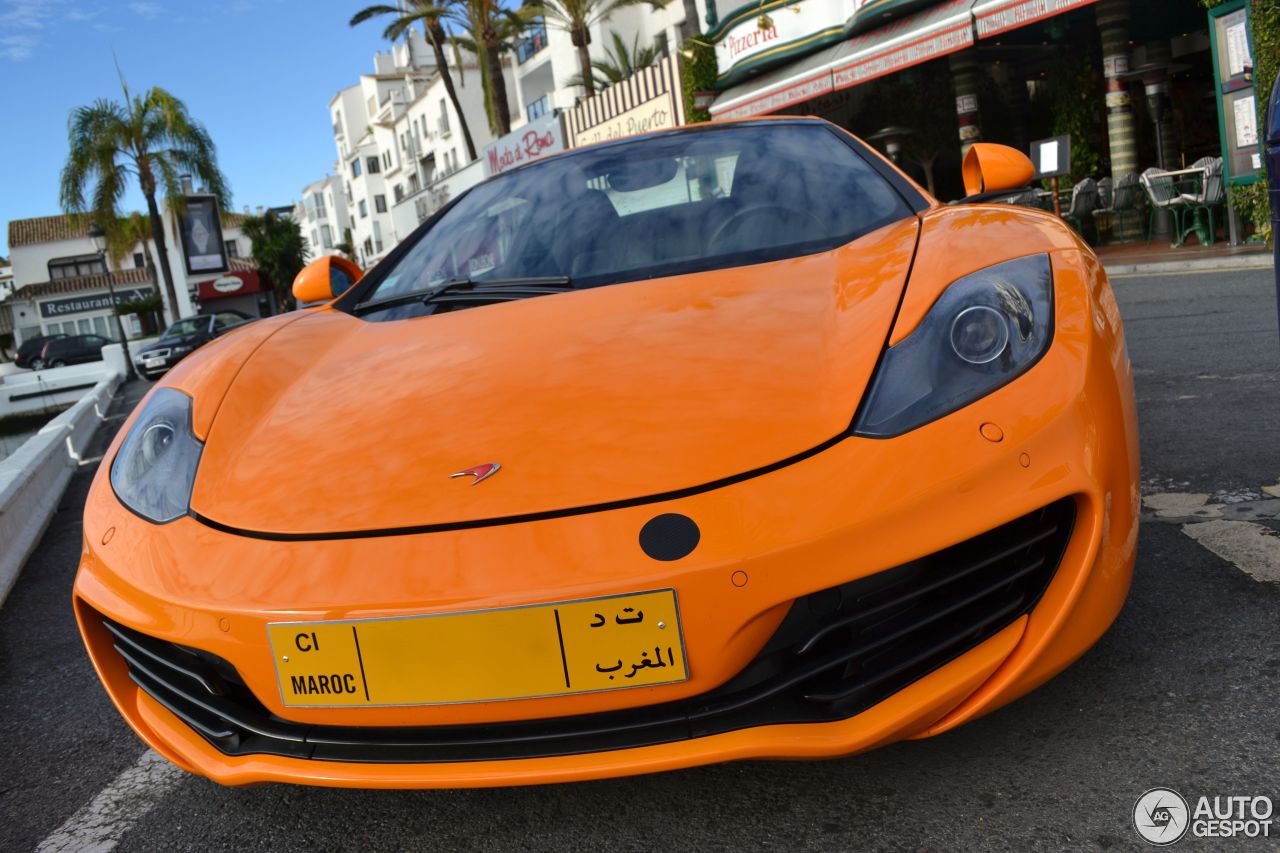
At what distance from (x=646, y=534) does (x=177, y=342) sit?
23.1 m

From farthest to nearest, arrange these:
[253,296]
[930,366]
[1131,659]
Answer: [253,296] → [1131,659] → [930,366]

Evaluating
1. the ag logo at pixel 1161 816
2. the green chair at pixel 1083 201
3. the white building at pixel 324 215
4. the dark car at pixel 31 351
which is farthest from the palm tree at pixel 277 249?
the ag logo at pixel 1161 816

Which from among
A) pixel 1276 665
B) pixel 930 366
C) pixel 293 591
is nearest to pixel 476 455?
pixel 293 591

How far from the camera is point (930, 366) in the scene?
63.0 inches

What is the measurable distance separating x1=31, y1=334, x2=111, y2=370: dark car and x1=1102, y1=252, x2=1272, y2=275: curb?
36636 mm

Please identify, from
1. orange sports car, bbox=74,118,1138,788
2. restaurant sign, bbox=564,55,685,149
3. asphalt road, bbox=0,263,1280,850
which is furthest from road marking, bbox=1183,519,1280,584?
restaurant sign, bbox=564,55,685,149

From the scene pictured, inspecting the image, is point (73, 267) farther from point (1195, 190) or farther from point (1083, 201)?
point (1195, 190)

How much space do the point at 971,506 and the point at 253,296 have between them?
5911cm

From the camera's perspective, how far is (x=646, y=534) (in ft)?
4.64

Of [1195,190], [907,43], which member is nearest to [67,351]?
[907,43]

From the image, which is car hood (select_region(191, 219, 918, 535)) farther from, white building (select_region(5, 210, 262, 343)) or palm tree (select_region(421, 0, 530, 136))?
white building (select_region(5, 210, 262, 343))

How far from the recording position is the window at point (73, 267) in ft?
219

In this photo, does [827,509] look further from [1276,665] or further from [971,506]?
[1276,665]

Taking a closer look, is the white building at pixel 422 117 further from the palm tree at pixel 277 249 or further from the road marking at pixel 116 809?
the road marking at pixel 116 809
